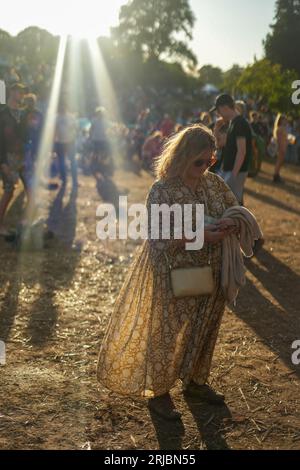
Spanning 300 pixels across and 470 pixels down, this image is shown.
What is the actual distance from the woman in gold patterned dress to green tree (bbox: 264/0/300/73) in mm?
43375

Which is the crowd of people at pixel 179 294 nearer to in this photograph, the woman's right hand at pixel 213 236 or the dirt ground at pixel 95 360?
the woman's right hand at pixel 213 236

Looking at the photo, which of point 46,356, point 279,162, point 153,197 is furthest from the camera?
point 279,162

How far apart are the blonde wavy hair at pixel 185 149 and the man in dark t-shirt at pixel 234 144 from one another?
3643mm

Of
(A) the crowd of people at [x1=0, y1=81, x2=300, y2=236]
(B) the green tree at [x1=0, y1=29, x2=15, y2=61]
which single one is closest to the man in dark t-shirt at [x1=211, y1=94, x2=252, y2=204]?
(A) the crowd of people at [x1=0, y1=81, x2=300, y2=236]

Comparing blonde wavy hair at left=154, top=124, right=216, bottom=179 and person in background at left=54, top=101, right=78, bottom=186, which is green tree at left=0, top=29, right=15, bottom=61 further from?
blonde wavy hair at left=154, top=124, right=216, bottom=179

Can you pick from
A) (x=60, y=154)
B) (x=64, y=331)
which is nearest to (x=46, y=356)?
(x=64, y=331)

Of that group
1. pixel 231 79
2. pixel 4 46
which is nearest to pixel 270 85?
pixel 231 79

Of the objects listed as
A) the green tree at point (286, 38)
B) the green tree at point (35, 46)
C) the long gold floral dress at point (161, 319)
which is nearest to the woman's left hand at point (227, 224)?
the long gold floral dress at point (161, 319)

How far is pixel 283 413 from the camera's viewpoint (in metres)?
4.00

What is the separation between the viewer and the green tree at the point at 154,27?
67875 mm

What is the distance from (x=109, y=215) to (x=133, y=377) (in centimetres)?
716

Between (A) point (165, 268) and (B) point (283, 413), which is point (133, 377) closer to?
(A) point (165, 268)

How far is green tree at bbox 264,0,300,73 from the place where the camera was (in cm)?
4528

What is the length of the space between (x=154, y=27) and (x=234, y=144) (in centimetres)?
6554
